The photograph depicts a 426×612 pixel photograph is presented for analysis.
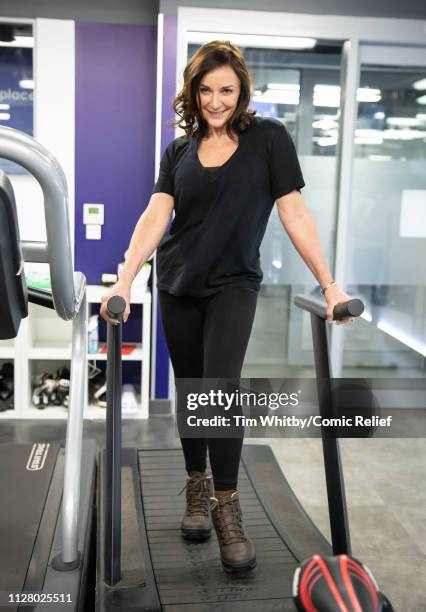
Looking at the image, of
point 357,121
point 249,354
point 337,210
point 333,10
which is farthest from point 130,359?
point 333,10

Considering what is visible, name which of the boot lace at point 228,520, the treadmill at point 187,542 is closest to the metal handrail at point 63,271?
the treadmill at point 187,542

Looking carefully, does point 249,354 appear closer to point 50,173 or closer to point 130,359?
point 130,359

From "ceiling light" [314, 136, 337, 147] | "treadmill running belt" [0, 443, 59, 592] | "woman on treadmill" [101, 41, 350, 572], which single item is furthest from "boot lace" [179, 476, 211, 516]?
"ceiling light" [314, 136, 337, 147]

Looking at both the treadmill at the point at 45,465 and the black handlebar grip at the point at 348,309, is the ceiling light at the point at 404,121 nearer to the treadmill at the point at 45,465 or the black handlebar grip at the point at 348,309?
the treadmill at the point at 45,465

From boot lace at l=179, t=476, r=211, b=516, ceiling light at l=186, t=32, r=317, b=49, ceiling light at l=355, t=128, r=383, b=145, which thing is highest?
ceiling light at l=186, t=32, r=317, b=49

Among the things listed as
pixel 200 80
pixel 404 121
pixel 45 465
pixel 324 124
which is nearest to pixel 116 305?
pixel 200 80

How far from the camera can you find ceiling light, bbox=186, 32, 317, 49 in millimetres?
4371

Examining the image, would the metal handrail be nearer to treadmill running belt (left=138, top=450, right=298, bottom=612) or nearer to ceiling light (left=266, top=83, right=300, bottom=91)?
treadmill running belt (left=138, top=450, right=298, bottom=612)

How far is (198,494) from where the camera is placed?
7.79 feet

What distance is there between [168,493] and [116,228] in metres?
2.33

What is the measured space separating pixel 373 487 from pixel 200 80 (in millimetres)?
2314

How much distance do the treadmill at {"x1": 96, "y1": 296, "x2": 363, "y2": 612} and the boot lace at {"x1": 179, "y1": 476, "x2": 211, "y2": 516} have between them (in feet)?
0.34

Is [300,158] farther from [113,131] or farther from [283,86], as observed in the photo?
[113,131]

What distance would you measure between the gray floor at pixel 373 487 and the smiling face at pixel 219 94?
1706 mm
